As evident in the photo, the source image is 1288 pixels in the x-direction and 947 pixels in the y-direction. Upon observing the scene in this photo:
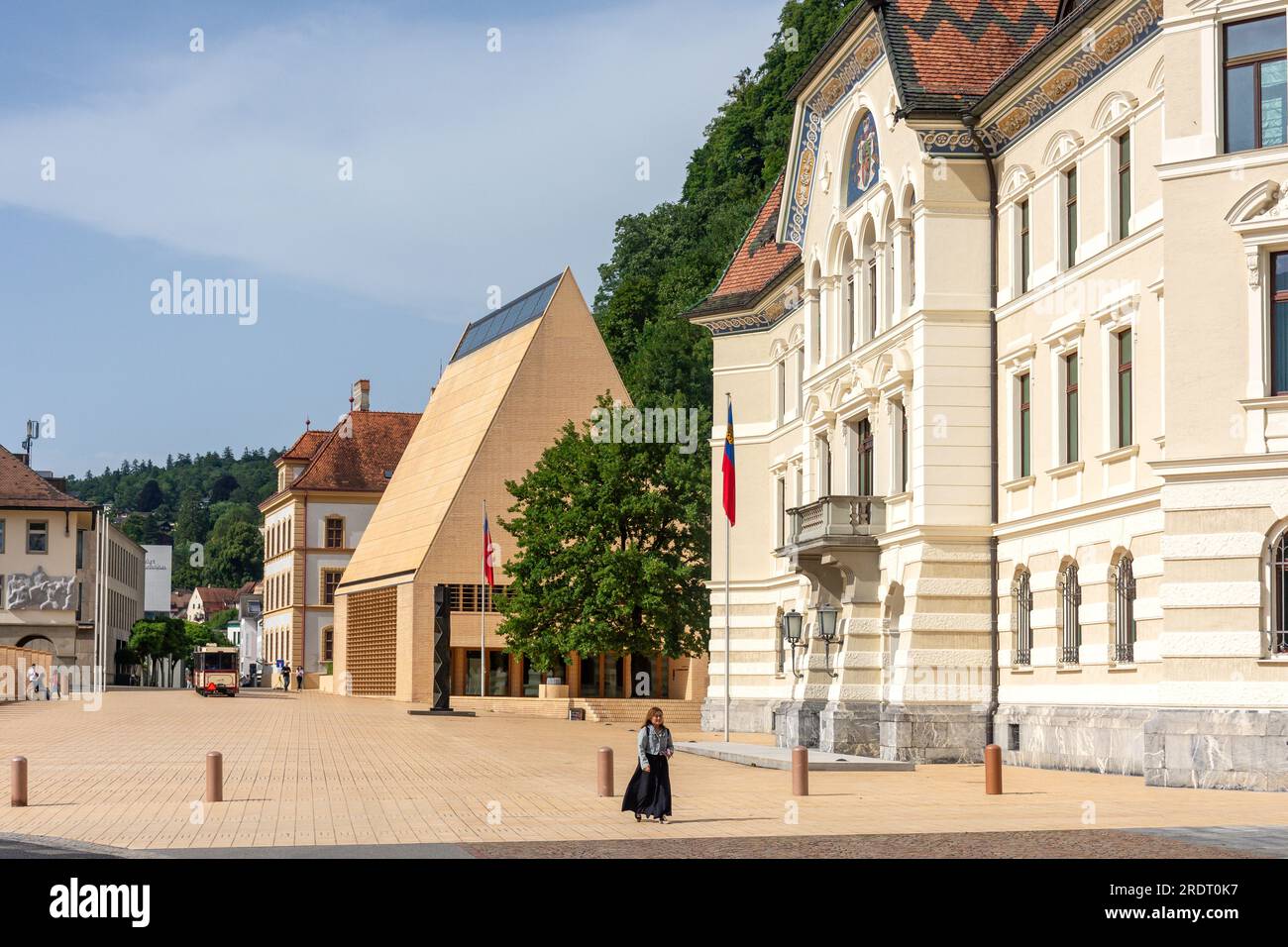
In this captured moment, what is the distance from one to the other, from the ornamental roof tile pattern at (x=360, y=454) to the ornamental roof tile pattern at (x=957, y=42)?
81290mm

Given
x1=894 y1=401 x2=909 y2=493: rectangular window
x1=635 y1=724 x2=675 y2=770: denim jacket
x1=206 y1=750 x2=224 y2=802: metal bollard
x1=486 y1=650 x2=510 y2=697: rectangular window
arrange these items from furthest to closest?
x1=486 y1=650 x2=510 y2=697: rectangular window
x1=894 y1=401 x2=909 y2=493: rectangular window
x1=206 y1=750 x2=224 y2=802: metal bollard
x1=635 y1=724 x2=675 y2=770: denim jacket

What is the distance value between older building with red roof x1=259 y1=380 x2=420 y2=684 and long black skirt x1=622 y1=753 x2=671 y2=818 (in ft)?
309

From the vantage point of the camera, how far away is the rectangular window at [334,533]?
11669 centimetres

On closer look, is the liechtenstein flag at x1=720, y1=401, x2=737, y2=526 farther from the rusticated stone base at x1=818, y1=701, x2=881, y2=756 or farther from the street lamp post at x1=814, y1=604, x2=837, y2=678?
the rusticated stone base at x1=818, y1=701, x2=881, y2=756

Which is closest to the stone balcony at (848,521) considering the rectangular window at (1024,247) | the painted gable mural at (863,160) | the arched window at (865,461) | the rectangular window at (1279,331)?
the arched window at (865,461)

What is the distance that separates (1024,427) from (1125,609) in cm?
580

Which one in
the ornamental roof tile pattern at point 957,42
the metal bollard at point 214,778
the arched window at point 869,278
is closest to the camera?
the metal bollard at point 214,778

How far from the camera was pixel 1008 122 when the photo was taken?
36.5 m

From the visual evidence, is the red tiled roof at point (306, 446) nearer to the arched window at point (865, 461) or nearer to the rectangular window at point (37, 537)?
the rectangular window at point (37, 537)

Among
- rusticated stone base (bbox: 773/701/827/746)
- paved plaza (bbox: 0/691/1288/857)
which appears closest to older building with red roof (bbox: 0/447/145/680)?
paved plaza (bbox: 0/691/1288/857)

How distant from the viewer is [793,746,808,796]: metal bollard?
25.4 meters

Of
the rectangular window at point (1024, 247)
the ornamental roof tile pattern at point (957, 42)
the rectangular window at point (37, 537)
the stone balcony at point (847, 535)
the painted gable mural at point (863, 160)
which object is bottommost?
the stone balcony at point (847, 535)

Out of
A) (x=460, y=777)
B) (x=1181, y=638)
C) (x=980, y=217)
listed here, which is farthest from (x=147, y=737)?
(x=1181, y=638)
